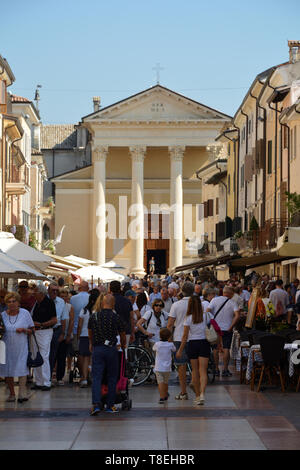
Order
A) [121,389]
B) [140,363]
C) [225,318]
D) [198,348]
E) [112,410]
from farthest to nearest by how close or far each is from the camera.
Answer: [225,318] → [140,363] → [198,348] → [121,389] → [112,410]

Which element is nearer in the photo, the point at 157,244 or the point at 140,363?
the point at 140,363

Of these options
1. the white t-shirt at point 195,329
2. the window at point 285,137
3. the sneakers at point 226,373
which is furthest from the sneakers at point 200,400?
the window at point 285,137

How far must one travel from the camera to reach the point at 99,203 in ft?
234

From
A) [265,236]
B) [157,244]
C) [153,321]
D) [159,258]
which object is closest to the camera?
[153,321]

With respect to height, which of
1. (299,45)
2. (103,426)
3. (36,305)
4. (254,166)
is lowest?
(103,426)

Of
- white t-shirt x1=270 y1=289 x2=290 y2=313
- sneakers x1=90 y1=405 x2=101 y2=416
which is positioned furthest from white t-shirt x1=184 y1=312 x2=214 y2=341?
white t-shirt x1=270 y1=289 x2=290 y2=313

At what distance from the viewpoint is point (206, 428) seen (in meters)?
10.5

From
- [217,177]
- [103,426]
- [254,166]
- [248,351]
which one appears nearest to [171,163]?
[217,177]

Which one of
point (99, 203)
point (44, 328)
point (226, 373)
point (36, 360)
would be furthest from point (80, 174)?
point (36, 360)

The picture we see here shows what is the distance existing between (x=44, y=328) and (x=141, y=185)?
57382 millimetres

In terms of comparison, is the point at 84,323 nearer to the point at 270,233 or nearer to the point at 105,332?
the point at 105,332
